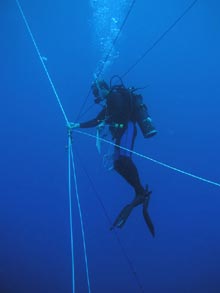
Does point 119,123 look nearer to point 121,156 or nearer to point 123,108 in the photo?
point 123,108

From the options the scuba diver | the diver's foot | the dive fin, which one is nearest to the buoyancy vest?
the scuba diver

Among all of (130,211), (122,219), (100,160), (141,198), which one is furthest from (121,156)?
(100,160)

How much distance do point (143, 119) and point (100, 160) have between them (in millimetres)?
5251

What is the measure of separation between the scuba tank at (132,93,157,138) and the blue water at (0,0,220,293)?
184 inches

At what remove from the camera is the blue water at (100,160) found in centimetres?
798

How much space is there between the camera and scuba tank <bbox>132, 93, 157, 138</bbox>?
134 inches

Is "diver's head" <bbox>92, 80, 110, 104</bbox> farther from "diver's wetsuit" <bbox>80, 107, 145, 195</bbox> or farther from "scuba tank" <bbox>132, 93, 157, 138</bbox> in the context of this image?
"scuba tank" <bbox>132, 93, 157, 138</bbox>

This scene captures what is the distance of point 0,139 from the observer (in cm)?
810

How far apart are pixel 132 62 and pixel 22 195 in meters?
4.37

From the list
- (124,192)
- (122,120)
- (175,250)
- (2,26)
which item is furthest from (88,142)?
(122,120)

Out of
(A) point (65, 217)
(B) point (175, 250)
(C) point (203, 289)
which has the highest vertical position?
(A) point (65, 217)

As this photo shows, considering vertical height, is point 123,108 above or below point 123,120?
above

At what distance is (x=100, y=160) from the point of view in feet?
28.4

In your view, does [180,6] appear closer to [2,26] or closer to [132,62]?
[132,62]
